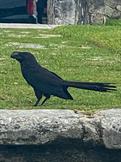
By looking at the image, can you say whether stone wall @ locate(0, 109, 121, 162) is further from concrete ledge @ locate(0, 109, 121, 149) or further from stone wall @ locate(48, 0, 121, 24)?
stone wall @ locate(48, 0, 121, 24)

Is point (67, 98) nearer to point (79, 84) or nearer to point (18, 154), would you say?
point (79, 84)

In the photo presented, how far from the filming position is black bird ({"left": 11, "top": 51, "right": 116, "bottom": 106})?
514 centimetres

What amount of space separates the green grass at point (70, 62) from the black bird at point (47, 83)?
0.32ft

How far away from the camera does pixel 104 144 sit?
468 centimetres

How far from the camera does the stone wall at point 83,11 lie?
14.9 m

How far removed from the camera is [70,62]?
7965 millimetres

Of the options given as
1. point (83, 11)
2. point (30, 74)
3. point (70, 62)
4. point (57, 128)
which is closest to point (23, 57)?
point (30, 74)

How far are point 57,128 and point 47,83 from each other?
0.74 metres

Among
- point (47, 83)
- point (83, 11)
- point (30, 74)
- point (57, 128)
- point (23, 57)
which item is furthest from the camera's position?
point (83, 11)

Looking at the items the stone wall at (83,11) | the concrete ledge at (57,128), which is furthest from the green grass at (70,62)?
the stone wall at (83,11)

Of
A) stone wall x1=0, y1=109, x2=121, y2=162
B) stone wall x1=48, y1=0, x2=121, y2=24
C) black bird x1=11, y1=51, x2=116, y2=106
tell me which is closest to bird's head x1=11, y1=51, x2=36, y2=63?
black bird x1=11, y1=51, x2=116, y2=106

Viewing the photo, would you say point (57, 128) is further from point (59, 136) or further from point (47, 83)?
point (47, 83)

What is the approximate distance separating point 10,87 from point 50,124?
5.70ft

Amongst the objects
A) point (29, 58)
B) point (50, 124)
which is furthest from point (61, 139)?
point (29, 58)
